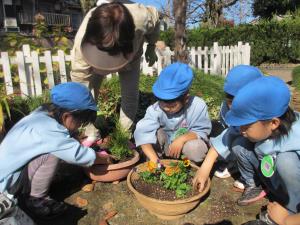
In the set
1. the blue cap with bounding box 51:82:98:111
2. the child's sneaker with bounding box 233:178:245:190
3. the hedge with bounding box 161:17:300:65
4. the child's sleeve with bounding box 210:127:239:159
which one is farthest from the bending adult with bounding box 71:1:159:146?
the hedge with bounding box 161:17:300:65

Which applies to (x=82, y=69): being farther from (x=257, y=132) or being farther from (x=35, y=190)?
(x=257, y=132)

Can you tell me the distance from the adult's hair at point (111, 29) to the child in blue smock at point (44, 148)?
0.33m

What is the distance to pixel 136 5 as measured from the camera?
269 cm

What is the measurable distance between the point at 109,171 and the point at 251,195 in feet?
3.51

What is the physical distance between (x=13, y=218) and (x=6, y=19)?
25.5m

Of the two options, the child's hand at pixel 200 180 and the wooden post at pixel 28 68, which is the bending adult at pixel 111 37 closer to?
the child's hand at pixel 200 180

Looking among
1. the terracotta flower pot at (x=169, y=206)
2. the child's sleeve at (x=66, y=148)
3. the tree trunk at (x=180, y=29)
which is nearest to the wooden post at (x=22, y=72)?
the tree trunk at (x=180, y=29)

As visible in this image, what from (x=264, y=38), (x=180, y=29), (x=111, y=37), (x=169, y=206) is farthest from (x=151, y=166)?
(x=264, y=38)

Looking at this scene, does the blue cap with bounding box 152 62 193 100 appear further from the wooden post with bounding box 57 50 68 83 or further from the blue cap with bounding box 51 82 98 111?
the wooden post with bounding box 57 50 68 83

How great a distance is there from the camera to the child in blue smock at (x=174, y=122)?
2471 millimetres

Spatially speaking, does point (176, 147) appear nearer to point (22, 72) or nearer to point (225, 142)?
point (225, 142)

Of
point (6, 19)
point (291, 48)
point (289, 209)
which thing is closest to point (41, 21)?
point (289, 209)

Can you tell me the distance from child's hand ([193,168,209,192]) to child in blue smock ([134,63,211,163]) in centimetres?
30

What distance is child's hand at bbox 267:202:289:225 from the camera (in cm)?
197
